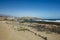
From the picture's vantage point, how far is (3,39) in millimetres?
8203

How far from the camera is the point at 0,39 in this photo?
8.08 metres

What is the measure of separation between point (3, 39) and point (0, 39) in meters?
0.23
